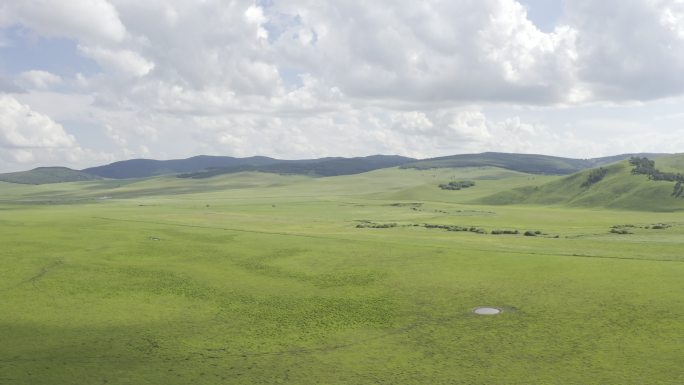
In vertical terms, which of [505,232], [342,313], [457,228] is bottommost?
[342,313]

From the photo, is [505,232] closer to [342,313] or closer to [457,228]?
[457,228]

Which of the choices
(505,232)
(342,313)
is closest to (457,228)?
(505,232)

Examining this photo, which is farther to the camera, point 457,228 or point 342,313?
point 457,228

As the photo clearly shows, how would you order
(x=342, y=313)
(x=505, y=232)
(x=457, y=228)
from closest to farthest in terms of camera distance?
(x=342, y=313)
(x=505, y=232)
(x=457, y=228)

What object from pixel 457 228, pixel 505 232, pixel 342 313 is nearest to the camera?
pixel 342 313

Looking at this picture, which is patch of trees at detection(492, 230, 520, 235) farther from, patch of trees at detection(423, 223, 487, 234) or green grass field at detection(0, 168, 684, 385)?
green grass field at detection(0, 168, 684, 385)

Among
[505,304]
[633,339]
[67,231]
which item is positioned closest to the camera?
[633,339]

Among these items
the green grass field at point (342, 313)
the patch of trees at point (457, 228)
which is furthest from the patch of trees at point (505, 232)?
the green grass field at point (342, 313)

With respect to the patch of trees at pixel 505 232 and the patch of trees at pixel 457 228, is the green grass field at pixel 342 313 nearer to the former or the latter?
the patch of trees at pixel 505 232

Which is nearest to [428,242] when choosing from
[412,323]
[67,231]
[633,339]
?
[412,323]

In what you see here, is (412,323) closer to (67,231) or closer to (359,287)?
(359,287)

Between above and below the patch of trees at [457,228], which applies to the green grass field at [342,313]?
below
